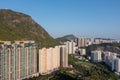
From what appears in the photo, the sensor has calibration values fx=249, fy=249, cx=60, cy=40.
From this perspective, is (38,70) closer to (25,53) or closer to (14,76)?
(25,53)

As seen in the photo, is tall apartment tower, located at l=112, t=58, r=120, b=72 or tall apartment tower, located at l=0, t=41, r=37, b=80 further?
tall apartment tower, located at l=112, t=58, r=120, b=72

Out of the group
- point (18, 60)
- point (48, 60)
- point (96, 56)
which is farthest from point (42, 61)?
point (96, 56)

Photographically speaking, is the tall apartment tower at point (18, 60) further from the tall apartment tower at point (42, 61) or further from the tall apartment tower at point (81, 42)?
the tall apartment tower at point (81, 42)

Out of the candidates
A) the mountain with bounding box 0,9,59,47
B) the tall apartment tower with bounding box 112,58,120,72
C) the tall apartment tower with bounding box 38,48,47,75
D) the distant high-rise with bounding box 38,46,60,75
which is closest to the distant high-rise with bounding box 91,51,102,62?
the mountain with bounding box 0,9,59,47

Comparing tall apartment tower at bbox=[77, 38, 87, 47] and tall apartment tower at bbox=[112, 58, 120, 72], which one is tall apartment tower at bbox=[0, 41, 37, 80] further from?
tall apartment tower at bbox=[77, 38, 87, 47]

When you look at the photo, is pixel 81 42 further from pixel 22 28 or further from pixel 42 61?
pixel 42 61

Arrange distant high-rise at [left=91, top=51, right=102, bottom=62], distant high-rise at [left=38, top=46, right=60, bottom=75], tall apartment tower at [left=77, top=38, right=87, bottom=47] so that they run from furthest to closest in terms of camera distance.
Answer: tall apartment tower at [left=77, top=38, right=87, bottom=47]
distant high-rise at [left=91, top=51, right=102, bottom=62]
distant high-rise at [left=38, top=46, right=60, bottom=75]

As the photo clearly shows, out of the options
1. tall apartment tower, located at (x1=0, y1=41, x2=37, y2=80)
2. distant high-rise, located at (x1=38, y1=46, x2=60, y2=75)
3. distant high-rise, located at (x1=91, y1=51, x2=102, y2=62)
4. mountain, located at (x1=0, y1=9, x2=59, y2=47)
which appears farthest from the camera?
distant high-rise, located at (x1=91, y1=51, x2=102, y2=62)
